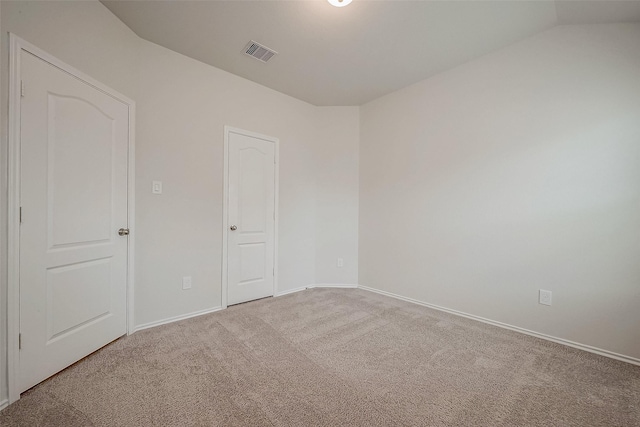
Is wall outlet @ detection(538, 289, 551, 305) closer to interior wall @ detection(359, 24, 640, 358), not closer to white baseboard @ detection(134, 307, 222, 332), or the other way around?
interior wall @ detection(359, 24, 640, 358)

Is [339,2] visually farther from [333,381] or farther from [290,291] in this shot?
[290,291]

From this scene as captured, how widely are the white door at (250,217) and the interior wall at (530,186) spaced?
1.62 m

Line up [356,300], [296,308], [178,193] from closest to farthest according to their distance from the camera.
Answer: [178,193] < [296,308] < [356,300]

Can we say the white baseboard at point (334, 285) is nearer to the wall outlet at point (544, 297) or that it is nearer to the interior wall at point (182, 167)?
the interior wall at point (182, 167)

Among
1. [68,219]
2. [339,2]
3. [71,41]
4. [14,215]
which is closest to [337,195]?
[339,2]

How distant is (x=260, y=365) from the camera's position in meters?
1.79

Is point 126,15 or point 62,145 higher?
point 126,15

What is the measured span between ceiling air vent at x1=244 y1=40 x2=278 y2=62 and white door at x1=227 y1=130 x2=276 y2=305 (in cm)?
82

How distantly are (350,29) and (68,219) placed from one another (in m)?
2.60

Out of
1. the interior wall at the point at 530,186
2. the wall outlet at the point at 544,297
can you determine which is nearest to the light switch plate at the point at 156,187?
the interior wall at the point at 530,186

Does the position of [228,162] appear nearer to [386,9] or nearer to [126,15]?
[126,15]

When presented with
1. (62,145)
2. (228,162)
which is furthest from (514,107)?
(62,145)

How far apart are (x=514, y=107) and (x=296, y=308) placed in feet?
9.73

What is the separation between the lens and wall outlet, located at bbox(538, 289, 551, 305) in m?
2.21
